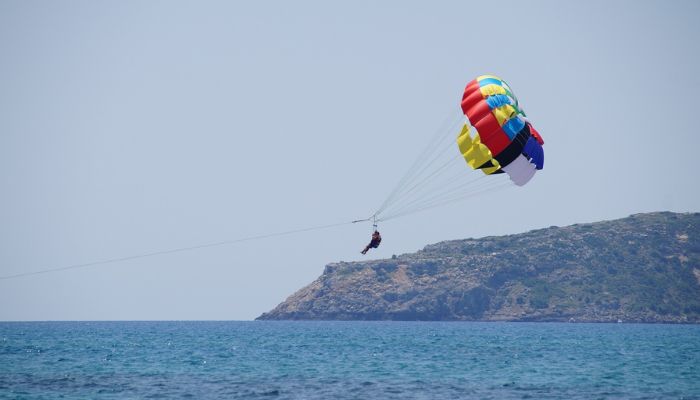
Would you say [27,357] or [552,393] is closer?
[552,393]

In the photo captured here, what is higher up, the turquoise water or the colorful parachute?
the colorful parachute

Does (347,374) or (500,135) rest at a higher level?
(500,135)

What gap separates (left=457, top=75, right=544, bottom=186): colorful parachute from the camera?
39625mm

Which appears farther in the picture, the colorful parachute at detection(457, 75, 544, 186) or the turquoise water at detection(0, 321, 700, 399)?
the turquoise water at detection(0, 321, 700, 399)

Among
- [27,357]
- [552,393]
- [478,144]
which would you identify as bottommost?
[552,393]

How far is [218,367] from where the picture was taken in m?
58.5

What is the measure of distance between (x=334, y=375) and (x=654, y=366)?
24.1 meters

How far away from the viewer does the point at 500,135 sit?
39.6 meters

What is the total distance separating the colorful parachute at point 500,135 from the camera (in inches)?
1560

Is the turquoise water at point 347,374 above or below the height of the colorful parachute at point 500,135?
below

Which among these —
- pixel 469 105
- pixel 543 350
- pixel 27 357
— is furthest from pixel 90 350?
pixel 469 105

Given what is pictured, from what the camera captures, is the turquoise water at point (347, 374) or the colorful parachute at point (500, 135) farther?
the turquoise water at point (347, 374)

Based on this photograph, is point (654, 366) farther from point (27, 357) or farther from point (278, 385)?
point (27, 357)

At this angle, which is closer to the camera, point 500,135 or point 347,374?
point 500,135
